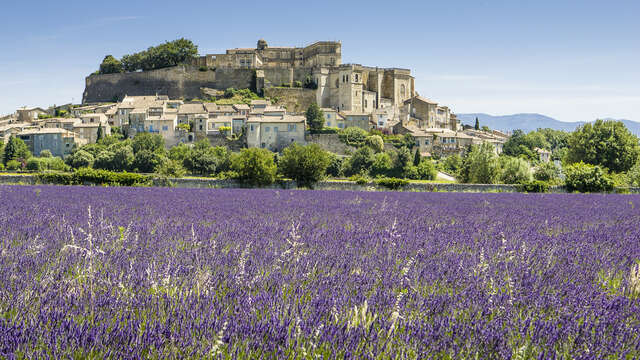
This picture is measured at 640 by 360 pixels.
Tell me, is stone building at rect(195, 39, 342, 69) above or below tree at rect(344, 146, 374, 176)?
above

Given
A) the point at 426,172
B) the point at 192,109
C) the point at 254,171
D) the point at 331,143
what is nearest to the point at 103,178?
the point at 254,171

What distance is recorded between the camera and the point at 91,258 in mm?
3613

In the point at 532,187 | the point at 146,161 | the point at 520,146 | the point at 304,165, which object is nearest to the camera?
the point at 532,187

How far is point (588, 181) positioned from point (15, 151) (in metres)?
73.1

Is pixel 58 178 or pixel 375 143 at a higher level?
pixel 375 143

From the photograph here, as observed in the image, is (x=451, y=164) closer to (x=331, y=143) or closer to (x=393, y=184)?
(x=331, y=143)

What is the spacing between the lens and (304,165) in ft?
102

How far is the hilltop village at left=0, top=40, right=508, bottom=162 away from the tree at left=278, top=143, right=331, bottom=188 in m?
35.9

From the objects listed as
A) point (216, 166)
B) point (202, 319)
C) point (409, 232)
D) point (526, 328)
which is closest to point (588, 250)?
point (409, 232)

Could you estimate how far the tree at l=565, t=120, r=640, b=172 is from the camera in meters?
49.0

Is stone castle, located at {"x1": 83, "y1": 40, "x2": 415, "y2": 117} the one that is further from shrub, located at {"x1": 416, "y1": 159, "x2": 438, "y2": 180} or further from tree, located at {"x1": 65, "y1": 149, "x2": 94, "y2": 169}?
tree, located at {"x1": 65, "y1": 149, "x2": 94, "y2": 169}

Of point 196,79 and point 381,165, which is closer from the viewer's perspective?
point 381,165

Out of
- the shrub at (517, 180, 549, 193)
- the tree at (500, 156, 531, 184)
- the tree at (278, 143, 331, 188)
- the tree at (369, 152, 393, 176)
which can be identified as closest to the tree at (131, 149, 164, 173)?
the tree at (369, 152, 393, 176)

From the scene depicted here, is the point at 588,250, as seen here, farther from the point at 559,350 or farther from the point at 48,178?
the point at 48,178
